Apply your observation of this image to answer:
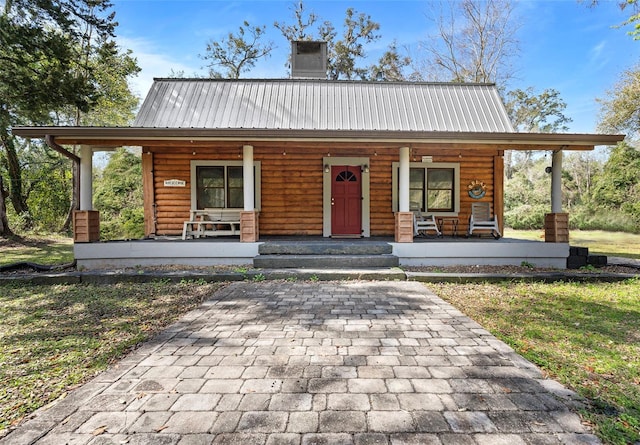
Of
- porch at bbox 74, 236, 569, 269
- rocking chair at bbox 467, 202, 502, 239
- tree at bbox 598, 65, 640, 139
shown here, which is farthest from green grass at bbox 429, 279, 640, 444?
tree at bbox 598, 65, 640, 139

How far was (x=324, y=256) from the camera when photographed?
21.5 ft

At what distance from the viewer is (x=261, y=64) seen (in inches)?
831

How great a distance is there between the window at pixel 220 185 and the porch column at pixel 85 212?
2440mm

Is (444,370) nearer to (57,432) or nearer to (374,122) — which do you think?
(57,432)

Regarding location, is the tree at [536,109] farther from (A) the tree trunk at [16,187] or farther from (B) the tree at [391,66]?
(A) the tree trunk at [16,187]

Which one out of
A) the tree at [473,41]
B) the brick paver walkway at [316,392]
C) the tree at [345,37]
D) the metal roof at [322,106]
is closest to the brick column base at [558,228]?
the metal roof at [322,106]

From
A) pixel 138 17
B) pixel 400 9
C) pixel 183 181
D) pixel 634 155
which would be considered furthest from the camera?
pixel 400 9

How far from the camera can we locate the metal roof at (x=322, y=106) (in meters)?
8.82

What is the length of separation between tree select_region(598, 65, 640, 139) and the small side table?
39.2ft

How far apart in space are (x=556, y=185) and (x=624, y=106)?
462 inches

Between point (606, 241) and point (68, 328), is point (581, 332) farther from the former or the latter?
point (606, 241)

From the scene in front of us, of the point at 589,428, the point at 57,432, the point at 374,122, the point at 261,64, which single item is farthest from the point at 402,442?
the point at 261,64

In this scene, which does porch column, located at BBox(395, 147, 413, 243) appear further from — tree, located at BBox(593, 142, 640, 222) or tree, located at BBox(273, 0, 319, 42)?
tree, located at BBox(273, 0, 319, 42)

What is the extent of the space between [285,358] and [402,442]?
49.6 inches
